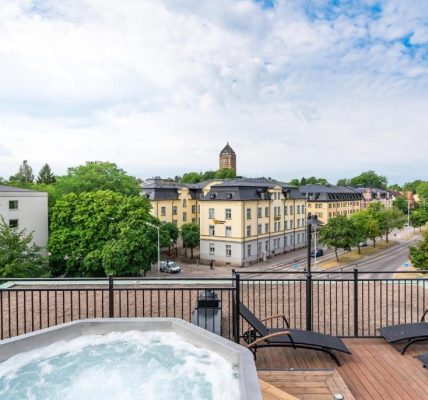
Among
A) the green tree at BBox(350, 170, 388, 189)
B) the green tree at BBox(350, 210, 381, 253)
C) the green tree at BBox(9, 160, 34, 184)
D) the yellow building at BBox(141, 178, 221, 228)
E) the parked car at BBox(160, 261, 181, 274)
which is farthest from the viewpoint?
the green tree at BBox(350, 170, 388, 189)

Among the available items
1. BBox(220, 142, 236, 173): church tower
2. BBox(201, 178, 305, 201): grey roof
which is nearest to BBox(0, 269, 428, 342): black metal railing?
BBox(201, 178, 305, 201): grey roof

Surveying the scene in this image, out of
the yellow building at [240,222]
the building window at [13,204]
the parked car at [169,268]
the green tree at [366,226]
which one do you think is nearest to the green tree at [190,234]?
the yellow building at [240,222]

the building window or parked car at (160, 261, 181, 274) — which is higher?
the building window

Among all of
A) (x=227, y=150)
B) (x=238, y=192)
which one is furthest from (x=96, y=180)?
(x=227, y=150)

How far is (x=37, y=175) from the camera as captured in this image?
67562mm

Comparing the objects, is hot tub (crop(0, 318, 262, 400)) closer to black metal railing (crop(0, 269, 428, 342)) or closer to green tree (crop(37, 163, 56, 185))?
black metal railing (crop(0, 269, 428, 342))

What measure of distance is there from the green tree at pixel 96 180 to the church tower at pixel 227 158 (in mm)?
80250

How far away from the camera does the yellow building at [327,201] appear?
52.7 m

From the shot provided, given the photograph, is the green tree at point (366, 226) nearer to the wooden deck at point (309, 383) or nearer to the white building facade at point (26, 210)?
the white building facade at point (26, 210)

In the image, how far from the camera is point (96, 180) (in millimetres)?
28641

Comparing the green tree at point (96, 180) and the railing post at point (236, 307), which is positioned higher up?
the green tree at point (96, 180)

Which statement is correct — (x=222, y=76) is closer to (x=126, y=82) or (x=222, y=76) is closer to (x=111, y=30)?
(x=126, y=82)

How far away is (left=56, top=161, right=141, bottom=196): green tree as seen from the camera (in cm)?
2840

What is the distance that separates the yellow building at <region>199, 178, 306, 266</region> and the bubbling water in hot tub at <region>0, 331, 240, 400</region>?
2866cm
